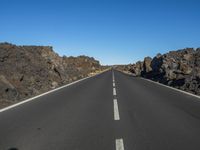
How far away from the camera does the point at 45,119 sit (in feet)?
27.9

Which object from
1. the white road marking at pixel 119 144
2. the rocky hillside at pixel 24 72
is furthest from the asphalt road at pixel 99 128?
the rocky hillside at pixel 24 72

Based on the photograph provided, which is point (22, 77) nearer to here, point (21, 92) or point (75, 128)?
point (21, 92)

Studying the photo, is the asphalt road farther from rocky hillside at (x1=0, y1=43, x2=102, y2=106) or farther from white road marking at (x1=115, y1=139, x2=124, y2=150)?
rocky hillside at (x1=0, y1=43, x2=102, y2=106)

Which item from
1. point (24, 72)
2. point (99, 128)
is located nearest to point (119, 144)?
point (99, 128)

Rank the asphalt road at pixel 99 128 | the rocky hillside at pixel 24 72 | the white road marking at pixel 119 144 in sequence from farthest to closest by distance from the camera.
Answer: the rocky hillside at pixel 24 72 < the asphalt road at pixel 99 128 < the white road marking at pixel 119 144

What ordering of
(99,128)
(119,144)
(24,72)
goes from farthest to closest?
(24,72) < (99,128) < (119,144)

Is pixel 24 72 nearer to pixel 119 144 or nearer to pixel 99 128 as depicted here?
pixel 99 128

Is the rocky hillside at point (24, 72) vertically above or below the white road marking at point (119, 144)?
above

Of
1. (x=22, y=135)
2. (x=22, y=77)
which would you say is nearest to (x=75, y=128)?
(x=22, y=135)

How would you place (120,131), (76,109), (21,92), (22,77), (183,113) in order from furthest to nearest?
(22,77), (21,92), (76,109), (183,113), (120,131)

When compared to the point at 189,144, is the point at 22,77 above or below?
above

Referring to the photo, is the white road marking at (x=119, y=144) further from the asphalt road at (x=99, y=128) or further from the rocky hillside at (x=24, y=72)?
the rocky hillside at (x=24, y=72)

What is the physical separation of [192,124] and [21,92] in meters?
11.7

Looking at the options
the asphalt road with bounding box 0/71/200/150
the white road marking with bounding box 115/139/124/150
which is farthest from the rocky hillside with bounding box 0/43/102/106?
the white road marking with bounding box 115/139/124/150
